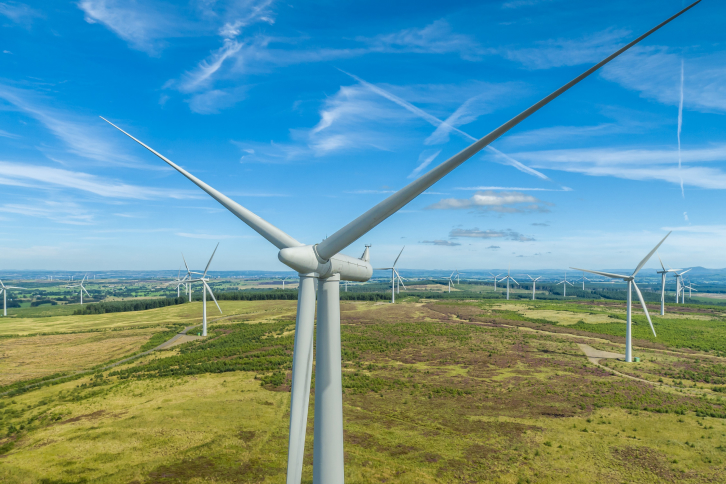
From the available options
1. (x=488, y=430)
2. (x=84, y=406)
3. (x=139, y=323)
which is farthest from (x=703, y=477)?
(x=139, y=323)

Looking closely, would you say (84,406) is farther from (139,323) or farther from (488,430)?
(139,323)

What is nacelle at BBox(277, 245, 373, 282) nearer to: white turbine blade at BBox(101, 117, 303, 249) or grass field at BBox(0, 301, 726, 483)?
white turbine blade at BBox(101, 117, 303, 249)

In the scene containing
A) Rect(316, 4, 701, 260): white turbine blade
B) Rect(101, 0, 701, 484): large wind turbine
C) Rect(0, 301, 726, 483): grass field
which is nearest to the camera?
Rect(316, 4, 701, 260): white turbine blade

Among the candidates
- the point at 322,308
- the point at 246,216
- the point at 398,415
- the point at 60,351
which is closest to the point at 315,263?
the point at 322,308

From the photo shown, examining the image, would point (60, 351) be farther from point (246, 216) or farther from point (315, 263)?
point (315, 263)

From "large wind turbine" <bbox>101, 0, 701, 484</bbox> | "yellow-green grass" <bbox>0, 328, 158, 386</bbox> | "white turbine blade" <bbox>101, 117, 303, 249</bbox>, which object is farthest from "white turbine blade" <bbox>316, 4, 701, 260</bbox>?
"yellow-green grass" <bbox>0, 328, 158, 386</bbox>

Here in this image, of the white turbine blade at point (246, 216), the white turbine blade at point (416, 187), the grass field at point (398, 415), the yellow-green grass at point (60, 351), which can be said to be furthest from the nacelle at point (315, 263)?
the yellow-green grass at point (60, 351)

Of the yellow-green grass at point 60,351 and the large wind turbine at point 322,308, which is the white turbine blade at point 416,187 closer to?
the large wind turbine at point 322,308
